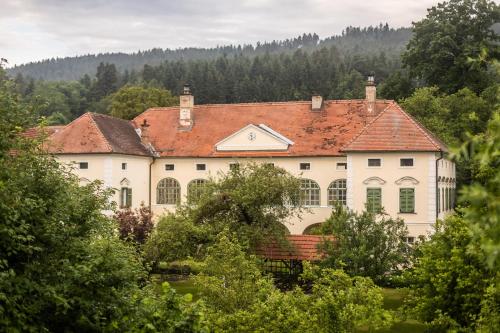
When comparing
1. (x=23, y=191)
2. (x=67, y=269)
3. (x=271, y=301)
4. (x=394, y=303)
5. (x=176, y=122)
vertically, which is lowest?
(x=394, y=303)

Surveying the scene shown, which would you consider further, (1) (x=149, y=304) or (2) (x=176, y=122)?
(2) (x=176, y=122)

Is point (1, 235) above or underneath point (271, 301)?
above

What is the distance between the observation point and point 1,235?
1023cm

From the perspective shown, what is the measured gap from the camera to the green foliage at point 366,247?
2659 cm

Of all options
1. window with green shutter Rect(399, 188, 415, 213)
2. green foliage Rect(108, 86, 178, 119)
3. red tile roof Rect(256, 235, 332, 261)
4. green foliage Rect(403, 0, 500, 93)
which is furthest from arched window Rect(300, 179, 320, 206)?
green foliage Rect(108, 86, 178, 119)

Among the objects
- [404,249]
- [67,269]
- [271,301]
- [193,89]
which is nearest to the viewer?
[67,269]

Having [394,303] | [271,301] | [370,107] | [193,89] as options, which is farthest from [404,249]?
[193,89]

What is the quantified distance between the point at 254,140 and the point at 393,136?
29.1ft

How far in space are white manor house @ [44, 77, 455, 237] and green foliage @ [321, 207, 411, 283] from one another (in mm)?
7867

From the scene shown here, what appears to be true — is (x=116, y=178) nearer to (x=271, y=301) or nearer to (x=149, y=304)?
(x=271, y=301)

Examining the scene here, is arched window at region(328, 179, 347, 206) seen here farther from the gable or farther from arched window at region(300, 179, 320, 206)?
the gable

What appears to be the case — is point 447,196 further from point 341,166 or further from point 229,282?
point 229,282

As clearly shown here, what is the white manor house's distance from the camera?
36.8 m

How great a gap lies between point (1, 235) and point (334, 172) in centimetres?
3159
